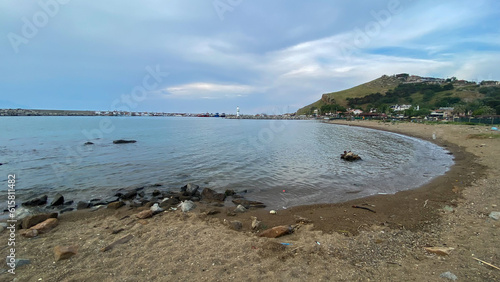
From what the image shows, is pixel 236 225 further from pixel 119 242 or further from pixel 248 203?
pixel 119 242

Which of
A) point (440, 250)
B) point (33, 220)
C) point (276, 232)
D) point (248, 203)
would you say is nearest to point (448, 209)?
point (440, 250)

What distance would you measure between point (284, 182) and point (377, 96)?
8322 inches

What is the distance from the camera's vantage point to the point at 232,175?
1609cm

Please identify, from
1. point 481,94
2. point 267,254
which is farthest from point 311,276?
point 481,94

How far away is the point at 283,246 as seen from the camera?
6027mm

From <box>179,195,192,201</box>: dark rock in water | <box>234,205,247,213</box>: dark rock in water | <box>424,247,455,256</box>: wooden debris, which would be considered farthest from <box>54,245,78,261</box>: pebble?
<box>424,247,455,256</box>: wooden debris

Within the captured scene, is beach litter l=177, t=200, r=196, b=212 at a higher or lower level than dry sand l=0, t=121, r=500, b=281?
lower

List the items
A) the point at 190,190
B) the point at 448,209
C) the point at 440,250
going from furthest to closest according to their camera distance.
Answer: the point at 190,190
the point at 448,209
the point at 440,250

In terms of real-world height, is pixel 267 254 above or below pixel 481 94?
below

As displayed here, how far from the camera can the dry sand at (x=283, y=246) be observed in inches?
193

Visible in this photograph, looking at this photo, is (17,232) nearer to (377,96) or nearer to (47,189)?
(47,189)

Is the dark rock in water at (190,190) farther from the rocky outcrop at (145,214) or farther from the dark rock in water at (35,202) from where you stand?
the dark rock in water at (35,202)

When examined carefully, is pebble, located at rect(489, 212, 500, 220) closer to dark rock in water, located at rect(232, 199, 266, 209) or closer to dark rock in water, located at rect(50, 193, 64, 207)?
dark rock in water, located at rect(232, 199, 266, 209)

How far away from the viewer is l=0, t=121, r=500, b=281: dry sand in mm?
4898
